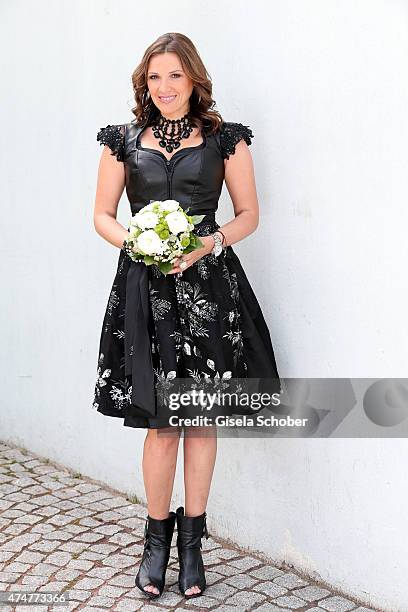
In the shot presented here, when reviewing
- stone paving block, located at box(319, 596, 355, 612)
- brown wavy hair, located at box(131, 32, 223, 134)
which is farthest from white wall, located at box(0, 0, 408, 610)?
brown wavy hair, located at box(131, 32, 223, 134)

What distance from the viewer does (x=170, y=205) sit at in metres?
3.27

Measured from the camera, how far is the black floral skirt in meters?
3.48

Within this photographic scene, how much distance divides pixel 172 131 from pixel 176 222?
0.52m

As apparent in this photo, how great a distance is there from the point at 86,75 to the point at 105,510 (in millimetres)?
2128

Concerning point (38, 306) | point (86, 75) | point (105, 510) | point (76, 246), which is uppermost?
point (86, 75)

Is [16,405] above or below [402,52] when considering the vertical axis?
below

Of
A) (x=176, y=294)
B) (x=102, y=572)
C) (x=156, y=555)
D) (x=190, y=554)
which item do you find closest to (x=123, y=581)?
(x=102, y=572)

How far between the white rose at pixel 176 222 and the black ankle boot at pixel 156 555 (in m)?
1.19

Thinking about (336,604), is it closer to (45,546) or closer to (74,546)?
(74,546)

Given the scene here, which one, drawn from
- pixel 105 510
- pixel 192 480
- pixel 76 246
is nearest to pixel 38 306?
pixel 76 246

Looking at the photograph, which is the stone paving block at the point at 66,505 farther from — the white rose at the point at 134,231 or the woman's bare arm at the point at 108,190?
the white rose at the point at 134,231

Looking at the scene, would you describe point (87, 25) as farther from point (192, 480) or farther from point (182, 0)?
point (192, 480)

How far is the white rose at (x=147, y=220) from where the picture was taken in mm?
3219

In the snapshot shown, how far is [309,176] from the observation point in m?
3.59
